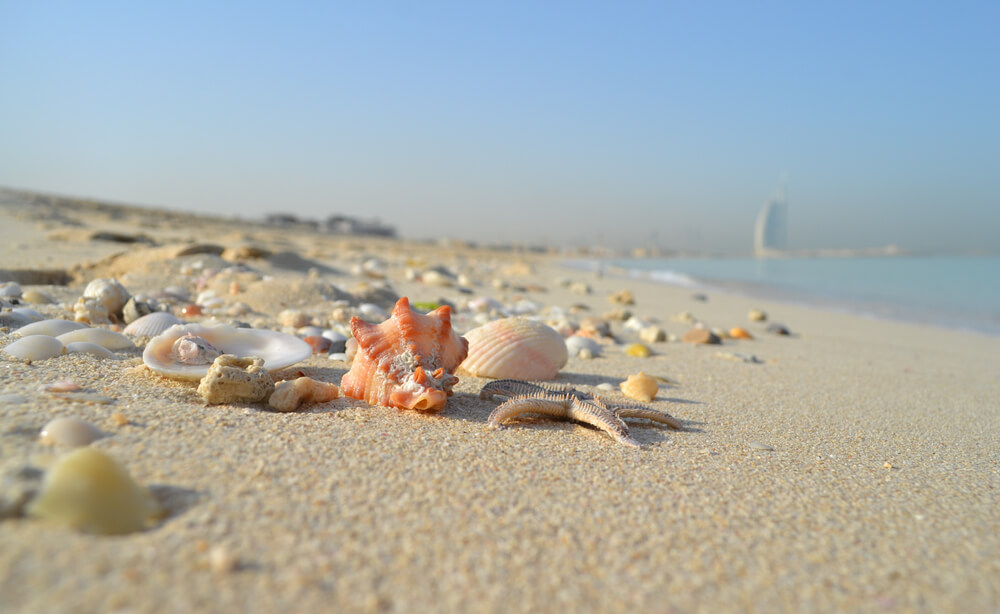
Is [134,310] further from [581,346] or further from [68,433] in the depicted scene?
[581,346]

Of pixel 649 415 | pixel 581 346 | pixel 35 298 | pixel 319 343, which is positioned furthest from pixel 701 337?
pixel 35 298

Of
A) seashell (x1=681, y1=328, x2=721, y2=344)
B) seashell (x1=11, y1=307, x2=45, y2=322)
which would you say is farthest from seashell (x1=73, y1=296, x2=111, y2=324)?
seashell (x1=681, y1=328, x2=721, y2=344)

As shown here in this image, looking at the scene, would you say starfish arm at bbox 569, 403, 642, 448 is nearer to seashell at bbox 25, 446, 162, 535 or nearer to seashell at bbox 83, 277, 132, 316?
seashell at bbox 25, 446, 162, 535

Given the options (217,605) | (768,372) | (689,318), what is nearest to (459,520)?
(217,605)

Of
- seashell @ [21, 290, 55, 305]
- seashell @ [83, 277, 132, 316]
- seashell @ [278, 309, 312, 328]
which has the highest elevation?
seashell @ [83, 277, 132, 316]

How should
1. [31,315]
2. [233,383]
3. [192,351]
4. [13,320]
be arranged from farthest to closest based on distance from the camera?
[31,315]
[13,320]
[192,351]
[233,383]

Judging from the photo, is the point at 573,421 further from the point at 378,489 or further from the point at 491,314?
the point at 491,314
